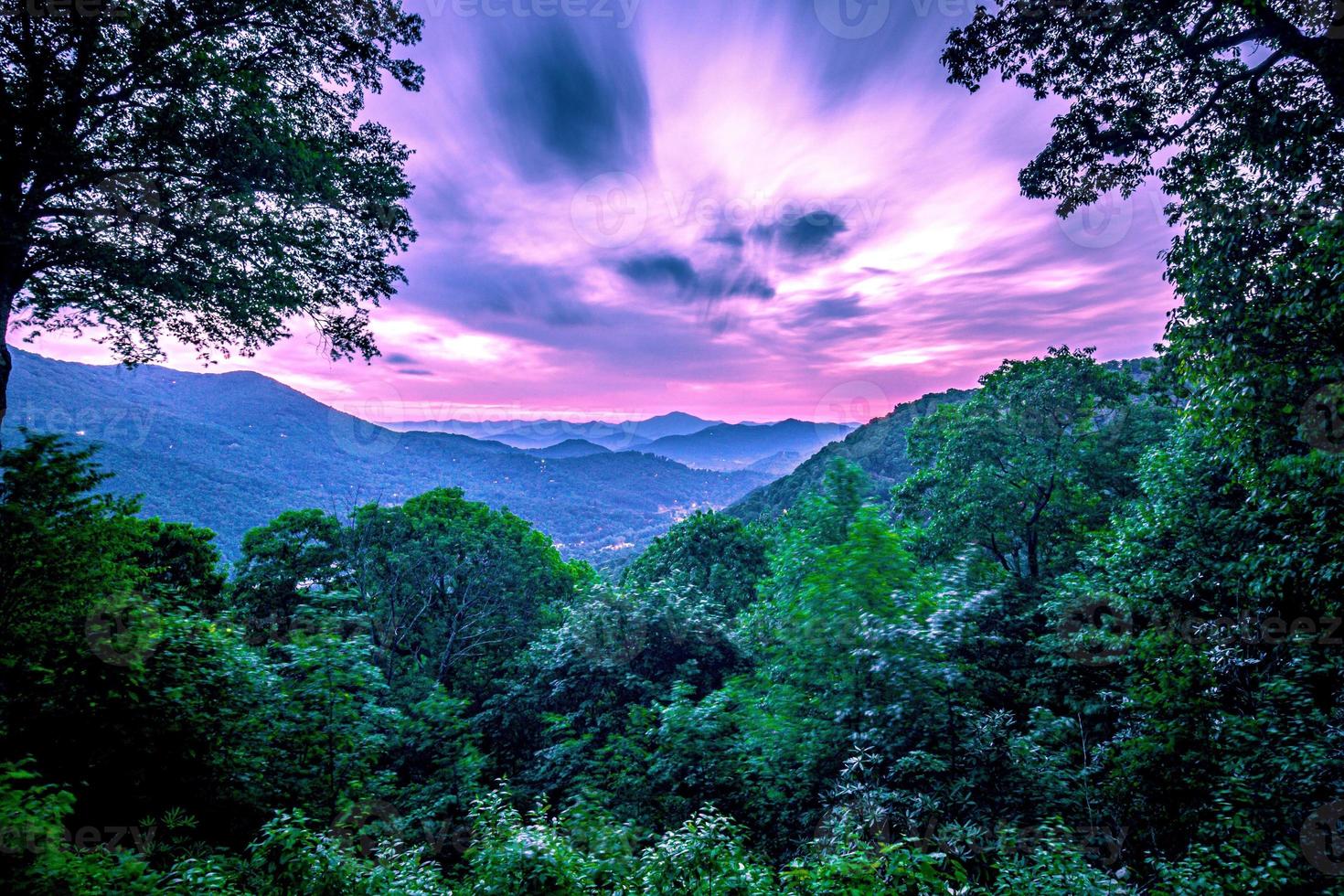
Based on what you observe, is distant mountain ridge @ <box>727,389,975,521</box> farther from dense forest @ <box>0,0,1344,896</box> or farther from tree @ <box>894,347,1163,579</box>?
dense forest @ <box>0,0,1344,896</box>

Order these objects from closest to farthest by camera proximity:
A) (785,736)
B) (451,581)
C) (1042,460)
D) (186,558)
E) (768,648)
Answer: (785,736) → (768,648) → (186,558) → (1042,460) → (451,581)

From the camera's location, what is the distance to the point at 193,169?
25.0 feet

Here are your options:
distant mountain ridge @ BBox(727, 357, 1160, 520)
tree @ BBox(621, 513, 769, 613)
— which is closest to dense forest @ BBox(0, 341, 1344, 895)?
tree @ BBox(621, 513, 769, 613)

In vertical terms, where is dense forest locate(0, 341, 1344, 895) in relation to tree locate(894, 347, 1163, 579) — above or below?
below

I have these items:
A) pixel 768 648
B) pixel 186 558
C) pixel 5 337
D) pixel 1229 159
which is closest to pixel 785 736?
pixel 768 648

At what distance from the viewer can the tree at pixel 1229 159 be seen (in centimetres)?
599

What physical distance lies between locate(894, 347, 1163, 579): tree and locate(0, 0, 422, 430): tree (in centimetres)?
2087

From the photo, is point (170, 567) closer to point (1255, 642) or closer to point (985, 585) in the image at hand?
point (985, 585)

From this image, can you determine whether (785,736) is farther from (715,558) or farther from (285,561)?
(285,561)

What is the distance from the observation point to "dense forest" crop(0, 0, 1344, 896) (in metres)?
5.30

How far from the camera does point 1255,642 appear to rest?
724cm

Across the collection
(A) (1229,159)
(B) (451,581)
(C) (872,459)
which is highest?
(A) (1229,159)

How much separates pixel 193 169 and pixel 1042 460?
Result: 2466 centimetres

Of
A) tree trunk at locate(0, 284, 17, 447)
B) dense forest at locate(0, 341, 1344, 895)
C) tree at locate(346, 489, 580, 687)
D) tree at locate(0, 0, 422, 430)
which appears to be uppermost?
tree at locate(0, 0, 422, 430)
